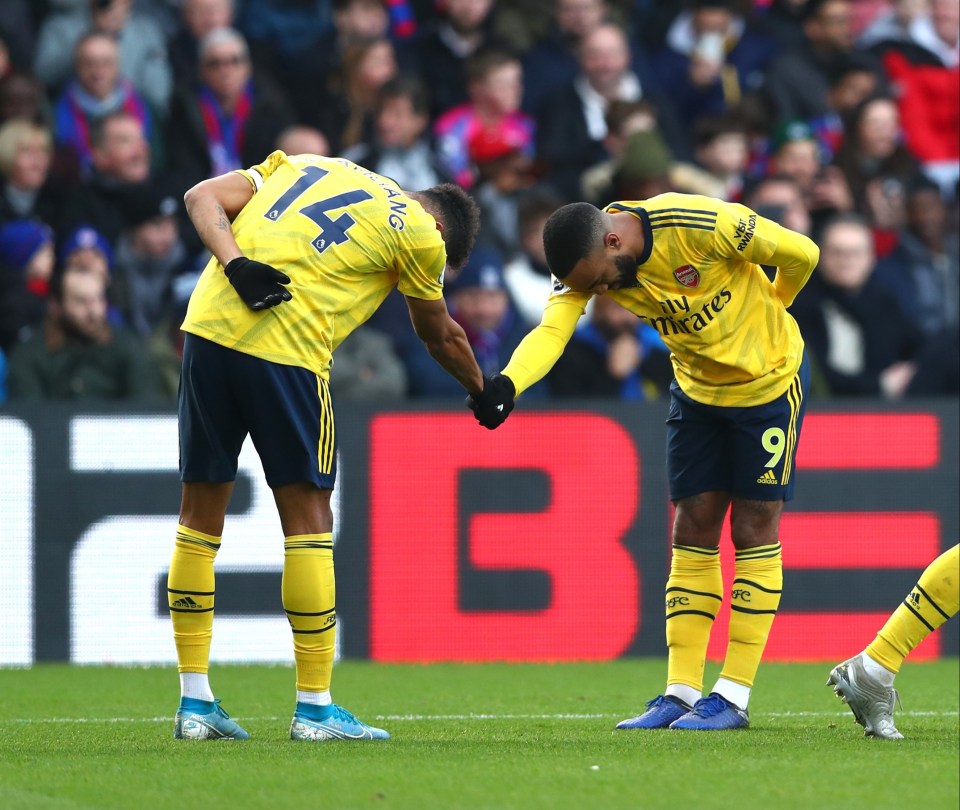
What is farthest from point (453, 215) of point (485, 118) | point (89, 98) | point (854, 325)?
point (485, 118)

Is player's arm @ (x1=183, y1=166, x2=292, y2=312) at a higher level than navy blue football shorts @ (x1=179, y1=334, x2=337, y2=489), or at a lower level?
higher

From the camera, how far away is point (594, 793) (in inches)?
181

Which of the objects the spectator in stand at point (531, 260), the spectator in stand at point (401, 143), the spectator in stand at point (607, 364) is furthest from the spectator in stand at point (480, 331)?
the spectator in stand at point (401, 143)

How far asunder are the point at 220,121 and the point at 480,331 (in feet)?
8.95

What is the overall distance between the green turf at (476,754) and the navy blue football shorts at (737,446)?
3.10 feet

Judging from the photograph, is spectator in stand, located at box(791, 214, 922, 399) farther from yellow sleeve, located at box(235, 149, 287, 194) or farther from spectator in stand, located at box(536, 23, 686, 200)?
yellow sleeve, located at box(235, 149, 287, 194)

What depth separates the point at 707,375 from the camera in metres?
6.43

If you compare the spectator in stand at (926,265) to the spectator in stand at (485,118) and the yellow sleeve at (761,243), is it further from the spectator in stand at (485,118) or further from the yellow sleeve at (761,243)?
the yellow sleeve at (761,243)

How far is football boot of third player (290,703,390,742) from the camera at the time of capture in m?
5.82

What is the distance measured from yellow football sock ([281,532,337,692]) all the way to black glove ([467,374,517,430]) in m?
0.75

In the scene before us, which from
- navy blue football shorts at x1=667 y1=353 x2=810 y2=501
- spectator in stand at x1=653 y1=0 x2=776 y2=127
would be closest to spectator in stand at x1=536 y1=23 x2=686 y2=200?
spectator in stand at x1=653 y1=0 x2=776 y2=127

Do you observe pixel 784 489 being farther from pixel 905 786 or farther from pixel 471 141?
pixel 471 141

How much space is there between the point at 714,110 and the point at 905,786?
9.22m

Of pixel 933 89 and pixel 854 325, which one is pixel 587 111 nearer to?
pixel 854 325
